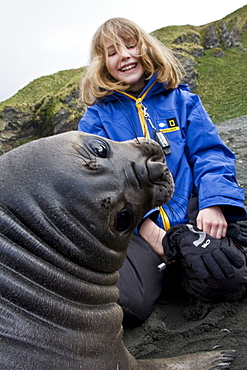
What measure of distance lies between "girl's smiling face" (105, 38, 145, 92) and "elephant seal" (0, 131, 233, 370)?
1.58m

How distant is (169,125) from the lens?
3.04m

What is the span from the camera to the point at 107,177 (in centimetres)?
167

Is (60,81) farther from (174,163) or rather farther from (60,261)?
(60,261)

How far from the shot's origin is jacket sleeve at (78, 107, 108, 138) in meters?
3.14

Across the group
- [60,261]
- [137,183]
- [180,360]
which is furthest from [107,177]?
[180,360]

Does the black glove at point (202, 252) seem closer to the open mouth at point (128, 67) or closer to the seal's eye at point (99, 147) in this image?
the seal's eye at point (99, 147)

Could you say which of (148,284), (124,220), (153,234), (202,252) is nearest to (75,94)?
(153,234)

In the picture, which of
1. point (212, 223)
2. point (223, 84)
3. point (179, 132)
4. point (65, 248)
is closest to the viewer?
point (65, 248)

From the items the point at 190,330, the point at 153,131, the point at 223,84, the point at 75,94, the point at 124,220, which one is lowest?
the point at 223,84

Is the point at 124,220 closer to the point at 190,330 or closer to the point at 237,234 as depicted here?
the point at 190,330

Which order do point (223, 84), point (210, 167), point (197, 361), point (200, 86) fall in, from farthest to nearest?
1. point (200, 86)
2. point (223, 84)
3. point (210, 167)
4. point (197, 361)

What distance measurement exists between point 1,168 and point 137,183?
689mm

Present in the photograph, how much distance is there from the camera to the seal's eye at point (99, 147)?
175 cm

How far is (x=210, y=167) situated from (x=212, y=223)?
0.49 m
